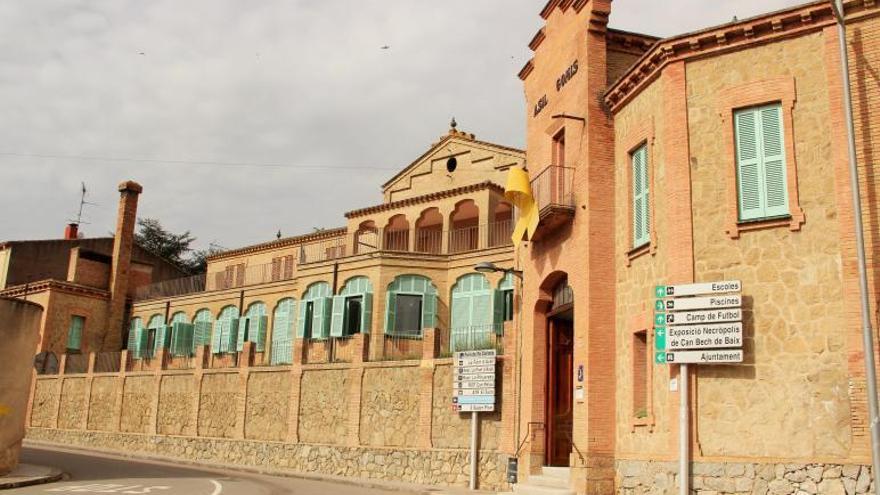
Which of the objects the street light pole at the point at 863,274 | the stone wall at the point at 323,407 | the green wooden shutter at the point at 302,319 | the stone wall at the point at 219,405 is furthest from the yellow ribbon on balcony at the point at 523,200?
the stone wall at the point at 219,405

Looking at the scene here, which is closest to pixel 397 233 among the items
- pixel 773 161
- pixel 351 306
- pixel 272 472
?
pixel 351 306

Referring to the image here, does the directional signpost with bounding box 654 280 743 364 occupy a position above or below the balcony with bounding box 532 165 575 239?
below

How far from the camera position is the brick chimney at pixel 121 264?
47.2 metres

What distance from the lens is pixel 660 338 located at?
47.7 ft

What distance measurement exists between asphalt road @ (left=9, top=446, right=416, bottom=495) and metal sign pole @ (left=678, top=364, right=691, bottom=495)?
9410mm

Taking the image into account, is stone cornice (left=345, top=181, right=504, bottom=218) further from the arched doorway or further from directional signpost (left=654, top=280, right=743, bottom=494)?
directional signpost (left=654, top=280, right=743, bottom=494)

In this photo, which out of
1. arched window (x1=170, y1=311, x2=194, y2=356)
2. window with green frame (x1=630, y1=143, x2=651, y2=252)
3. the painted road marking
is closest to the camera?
window with green frame (x1=630, y1=143, x2=651, y2=252)

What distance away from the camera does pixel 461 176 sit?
3822 centimetres

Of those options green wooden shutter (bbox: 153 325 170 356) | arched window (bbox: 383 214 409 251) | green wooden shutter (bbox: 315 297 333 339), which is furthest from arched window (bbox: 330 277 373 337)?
green wooden shutter (bbox: 153 325 170 356)

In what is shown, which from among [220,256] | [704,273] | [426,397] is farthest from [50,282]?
[704,273]

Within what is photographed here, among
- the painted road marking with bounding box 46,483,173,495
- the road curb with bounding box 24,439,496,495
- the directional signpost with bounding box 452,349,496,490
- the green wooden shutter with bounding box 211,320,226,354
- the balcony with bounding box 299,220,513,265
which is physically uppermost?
the balcony with bounding box 299,220,513,265

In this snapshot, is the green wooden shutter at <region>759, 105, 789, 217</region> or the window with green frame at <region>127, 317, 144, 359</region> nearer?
the green wooden shutter at <region>759, 105, 789, 217</region>

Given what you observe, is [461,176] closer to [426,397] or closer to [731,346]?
[426,397]

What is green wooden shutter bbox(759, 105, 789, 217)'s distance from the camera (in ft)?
45.9
